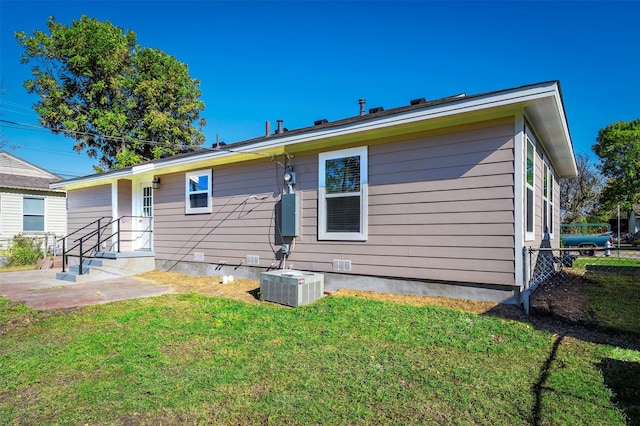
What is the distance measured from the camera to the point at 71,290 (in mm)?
6996

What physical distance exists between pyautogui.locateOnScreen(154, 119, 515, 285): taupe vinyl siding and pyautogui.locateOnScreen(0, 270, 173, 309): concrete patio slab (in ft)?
7.03

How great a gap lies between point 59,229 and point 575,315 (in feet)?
61.4

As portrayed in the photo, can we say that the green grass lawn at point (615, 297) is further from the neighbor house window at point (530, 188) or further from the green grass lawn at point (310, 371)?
the neighbor house window at point (530, 188)

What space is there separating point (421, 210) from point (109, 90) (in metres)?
19.2

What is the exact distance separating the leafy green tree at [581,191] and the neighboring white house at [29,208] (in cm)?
3054

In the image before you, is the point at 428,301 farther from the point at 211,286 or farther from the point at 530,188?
the point at 211,286

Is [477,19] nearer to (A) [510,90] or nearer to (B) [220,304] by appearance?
(A) [510,90]

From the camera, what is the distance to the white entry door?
10.6m

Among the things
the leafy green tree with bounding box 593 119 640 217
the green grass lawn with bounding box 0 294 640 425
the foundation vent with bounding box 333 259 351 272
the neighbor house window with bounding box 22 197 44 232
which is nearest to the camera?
the green grass lawn with bounding box 0 294 640 425

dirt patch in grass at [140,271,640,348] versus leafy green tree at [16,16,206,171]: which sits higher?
leafy green tree at [16,16,206,171]

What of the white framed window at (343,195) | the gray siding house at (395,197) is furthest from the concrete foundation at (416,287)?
the white framed window at (343,195)

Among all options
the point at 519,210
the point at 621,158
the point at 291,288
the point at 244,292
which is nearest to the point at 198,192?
the point at 244,292

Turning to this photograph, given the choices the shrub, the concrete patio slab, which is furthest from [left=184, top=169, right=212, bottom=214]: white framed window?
the shrub

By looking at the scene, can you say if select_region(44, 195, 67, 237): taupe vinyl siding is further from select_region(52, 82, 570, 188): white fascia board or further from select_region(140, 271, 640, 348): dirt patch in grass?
select_region(52, 82, 570, 188): white fascia board
